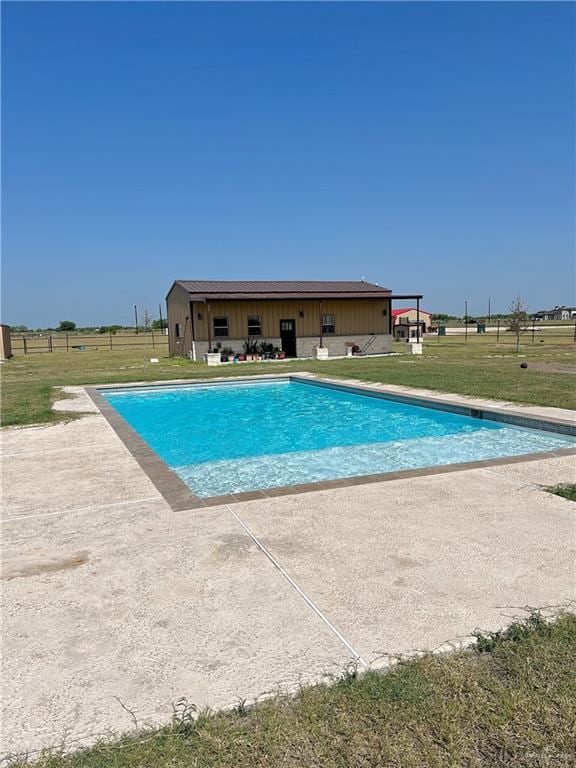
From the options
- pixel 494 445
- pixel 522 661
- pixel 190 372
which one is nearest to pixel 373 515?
pixel 522 661

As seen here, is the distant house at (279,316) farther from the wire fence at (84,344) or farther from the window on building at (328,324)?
the wire fence at (84,344)

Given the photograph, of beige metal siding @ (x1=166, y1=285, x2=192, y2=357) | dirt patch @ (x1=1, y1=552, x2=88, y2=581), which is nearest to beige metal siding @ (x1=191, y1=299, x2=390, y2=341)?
beige metal siding @ (x1=166, y1=285, x2=192, y2=357)

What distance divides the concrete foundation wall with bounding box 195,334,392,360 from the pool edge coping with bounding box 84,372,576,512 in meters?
9.05

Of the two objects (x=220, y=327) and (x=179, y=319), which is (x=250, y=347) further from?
(x=179, y=319)

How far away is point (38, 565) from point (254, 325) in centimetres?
2084

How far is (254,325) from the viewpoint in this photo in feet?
78.3

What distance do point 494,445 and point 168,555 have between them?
546 cm

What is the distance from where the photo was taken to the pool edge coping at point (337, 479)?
480 centimetres

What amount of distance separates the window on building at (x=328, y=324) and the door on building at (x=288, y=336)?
1.65 meters

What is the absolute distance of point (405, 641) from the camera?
8.03ft

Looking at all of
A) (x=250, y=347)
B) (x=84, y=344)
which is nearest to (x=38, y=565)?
(x=250, y=347)

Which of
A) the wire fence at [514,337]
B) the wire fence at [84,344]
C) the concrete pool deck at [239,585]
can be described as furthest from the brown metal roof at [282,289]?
the concrete pool deck at [239,585]

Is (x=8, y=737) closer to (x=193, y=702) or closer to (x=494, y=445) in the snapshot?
(x=193, y=702)

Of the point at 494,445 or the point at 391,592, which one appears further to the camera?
the point at 494,445
